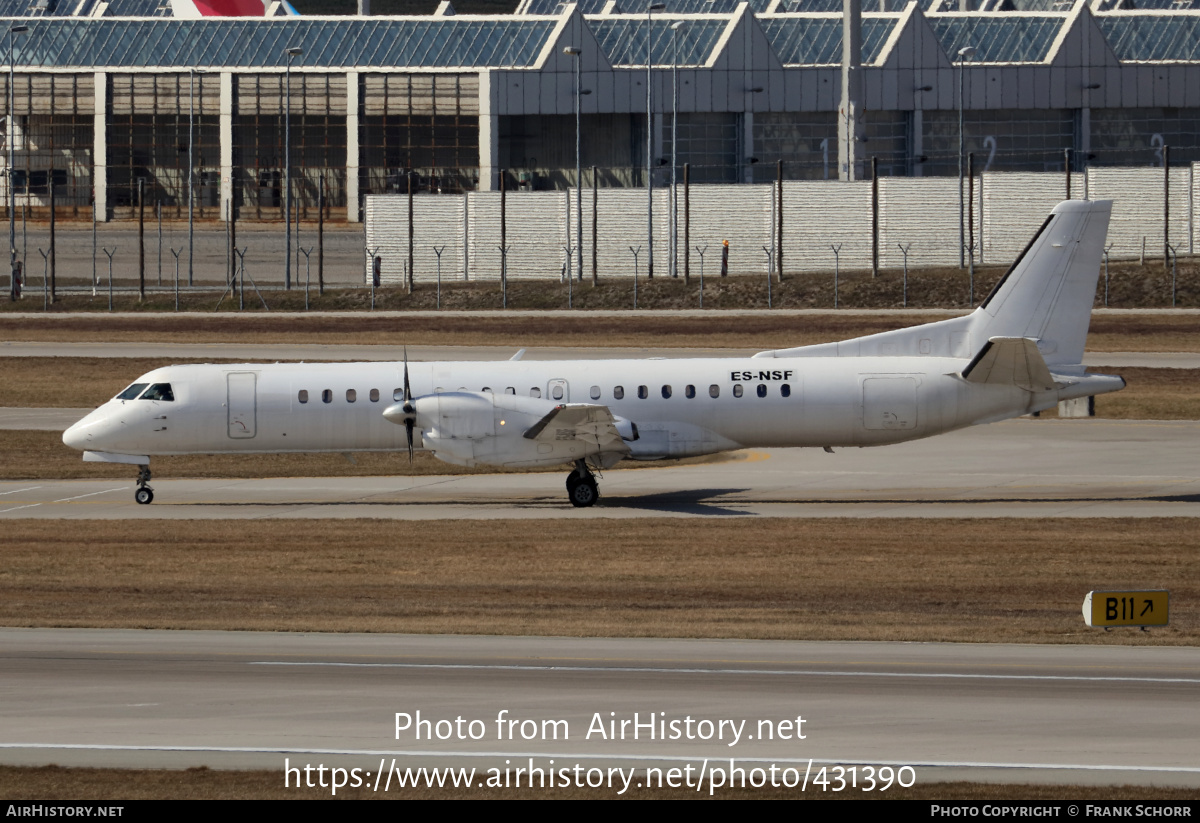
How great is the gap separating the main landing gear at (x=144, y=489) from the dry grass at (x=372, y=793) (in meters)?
22.3

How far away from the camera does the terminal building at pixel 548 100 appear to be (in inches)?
4296

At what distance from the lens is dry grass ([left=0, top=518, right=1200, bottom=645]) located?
70.4 feet

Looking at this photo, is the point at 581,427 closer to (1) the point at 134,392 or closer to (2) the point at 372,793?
(1) the point at 134,392

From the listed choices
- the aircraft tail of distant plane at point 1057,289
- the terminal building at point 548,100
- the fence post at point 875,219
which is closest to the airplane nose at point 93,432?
the aircraft tail of distant plane at point 1057,289

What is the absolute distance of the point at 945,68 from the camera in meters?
110

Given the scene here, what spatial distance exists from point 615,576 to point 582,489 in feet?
27.2

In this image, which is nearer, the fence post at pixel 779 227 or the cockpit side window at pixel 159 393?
the cockpit side window at pixel 159 393

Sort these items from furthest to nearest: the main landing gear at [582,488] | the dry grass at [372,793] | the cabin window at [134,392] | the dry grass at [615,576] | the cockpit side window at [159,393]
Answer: the cabin window at [134,392], the cockpit side window at [159,393], the main landing gear at [582,488], the dry grass at [615,576], the dry grass at [372,793]

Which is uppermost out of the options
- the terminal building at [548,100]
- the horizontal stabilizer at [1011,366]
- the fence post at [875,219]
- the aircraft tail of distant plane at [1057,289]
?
the terminal building at [548,100]

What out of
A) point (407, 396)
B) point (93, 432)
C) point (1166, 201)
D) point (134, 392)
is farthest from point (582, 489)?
point (1166, 201)

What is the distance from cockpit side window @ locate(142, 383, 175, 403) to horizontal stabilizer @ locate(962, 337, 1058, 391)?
1850 centimetres

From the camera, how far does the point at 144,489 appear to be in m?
35.6

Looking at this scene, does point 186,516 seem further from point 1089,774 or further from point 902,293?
point 902,293

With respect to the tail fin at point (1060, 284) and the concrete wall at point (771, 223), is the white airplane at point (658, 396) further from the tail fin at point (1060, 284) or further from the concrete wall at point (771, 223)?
the concrete wall at point (771, 223)
